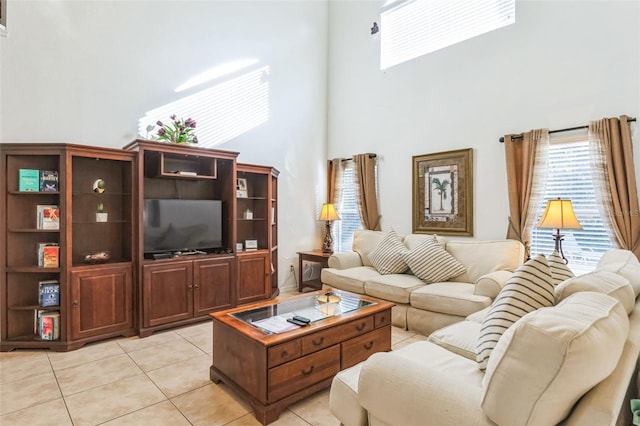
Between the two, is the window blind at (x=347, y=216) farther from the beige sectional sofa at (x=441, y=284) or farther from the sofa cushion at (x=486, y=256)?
the sofa cushion at (x=486, y=256)

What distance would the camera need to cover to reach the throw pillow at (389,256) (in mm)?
4179

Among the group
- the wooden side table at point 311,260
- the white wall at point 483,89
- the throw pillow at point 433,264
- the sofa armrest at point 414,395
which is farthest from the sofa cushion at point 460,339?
the wooden side table at point 311,260

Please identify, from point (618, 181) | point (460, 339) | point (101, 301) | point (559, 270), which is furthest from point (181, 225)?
point (618, 181)

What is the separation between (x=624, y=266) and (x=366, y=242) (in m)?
3.16

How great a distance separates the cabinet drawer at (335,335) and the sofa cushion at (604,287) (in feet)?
4.37

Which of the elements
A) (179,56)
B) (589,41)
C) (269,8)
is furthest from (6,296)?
(589,41)

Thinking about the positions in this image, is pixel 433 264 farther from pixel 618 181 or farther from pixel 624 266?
pixel 624 266

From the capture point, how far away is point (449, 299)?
3.22 meters

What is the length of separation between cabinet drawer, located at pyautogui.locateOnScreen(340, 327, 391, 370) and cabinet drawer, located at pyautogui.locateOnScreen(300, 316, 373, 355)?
5 cm

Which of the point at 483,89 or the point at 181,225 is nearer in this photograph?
the point at 181,225

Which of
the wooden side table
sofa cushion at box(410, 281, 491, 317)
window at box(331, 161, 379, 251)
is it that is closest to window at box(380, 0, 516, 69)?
window at box(331, 161, 379, 251)

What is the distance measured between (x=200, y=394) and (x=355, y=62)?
5.11 meters

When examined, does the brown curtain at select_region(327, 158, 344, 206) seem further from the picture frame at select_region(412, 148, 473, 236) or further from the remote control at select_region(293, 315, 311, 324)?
the remote control at select_region(293, 315, 311, 324)

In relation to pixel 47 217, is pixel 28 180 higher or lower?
higher
